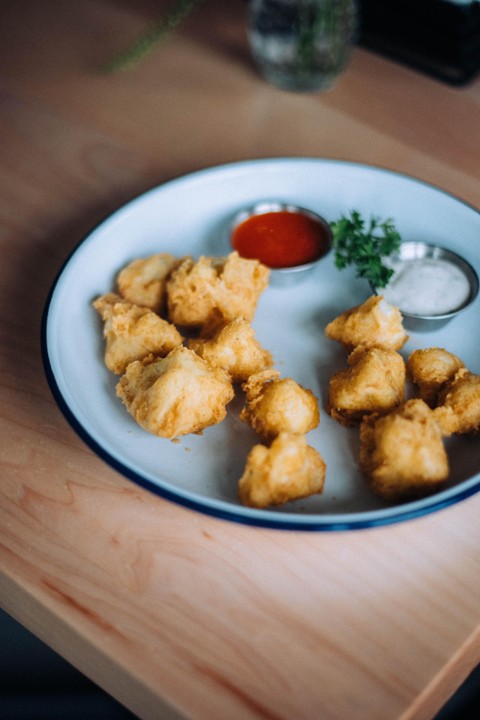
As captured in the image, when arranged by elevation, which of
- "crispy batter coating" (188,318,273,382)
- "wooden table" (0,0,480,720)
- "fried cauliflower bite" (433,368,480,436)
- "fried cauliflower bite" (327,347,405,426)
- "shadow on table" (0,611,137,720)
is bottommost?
"shadow on table" (0,611,137,720)

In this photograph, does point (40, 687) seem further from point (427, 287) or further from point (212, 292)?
point (427, 287)

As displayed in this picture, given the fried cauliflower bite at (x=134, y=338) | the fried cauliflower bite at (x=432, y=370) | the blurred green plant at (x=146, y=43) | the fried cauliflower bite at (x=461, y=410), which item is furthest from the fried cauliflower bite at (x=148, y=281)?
the blurred green plant at (x=146, y=43)

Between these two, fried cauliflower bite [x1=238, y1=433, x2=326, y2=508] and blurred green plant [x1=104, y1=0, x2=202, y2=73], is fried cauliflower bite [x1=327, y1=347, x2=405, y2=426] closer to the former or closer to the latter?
fried cauliflower bite [x1=238, y1=433, x2=326, y2=508]

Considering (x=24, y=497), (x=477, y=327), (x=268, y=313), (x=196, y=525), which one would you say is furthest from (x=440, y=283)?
(x=24, y=497)

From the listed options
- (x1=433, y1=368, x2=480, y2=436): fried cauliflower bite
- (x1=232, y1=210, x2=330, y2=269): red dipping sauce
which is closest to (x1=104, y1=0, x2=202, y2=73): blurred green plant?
(x1=232, y1=210, x2=330, y2=269): red dipping sauce

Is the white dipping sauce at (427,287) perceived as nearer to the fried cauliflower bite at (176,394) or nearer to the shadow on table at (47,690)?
the fried cauliflower bite at (176,394)

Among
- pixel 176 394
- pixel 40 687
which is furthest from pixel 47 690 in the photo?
pixel 176 394

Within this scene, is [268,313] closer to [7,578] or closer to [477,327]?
[477,327]
